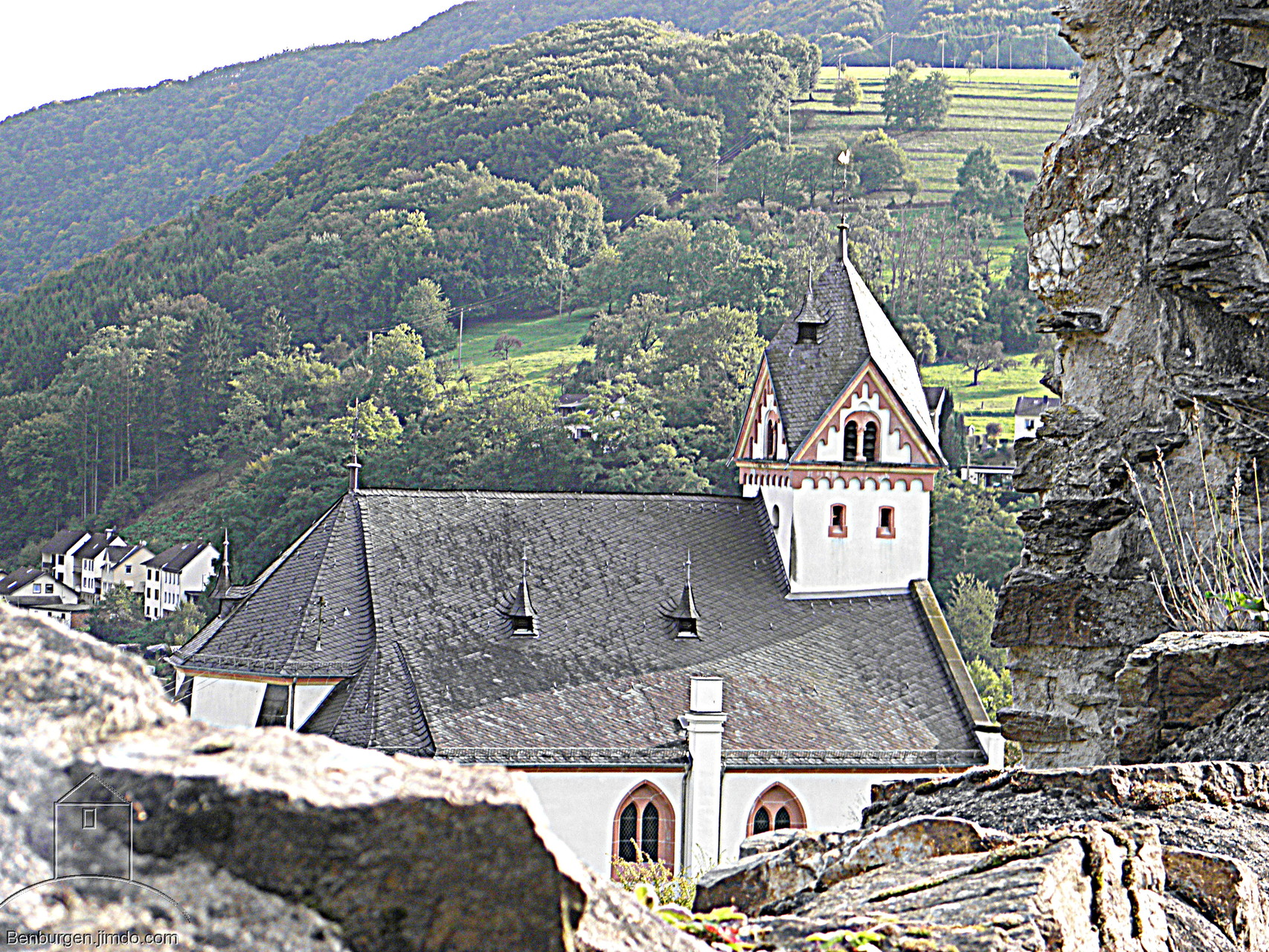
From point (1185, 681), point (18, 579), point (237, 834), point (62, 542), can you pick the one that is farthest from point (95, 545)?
point (237, 834)

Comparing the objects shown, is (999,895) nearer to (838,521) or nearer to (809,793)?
(809,793)

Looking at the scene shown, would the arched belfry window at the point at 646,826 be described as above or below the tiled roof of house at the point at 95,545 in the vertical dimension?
above

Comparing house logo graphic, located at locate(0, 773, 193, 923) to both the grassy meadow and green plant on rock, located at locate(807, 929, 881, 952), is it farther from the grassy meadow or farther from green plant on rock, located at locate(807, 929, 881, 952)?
the grassy meadow

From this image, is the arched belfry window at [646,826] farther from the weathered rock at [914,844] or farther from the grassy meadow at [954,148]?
the grassy meadow at [954,148]

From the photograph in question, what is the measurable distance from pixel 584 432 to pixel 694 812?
119ft

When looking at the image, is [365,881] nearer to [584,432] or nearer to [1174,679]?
[1174,679]

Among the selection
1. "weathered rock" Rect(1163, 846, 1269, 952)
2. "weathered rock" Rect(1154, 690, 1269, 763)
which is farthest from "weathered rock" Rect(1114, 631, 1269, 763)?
"weathered rock" Rect(1163, 846, 1269, 952)

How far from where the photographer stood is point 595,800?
2048 centimetres

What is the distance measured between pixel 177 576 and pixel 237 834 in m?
68.8

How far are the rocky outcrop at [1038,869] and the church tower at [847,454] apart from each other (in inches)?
823

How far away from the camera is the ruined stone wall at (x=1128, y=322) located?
6.38m

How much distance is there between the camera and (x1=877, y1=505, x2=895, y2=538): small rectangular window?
25.3 meters

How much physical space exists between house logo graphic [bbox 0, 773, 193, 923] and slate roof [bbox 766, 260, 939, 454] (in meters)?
23.8

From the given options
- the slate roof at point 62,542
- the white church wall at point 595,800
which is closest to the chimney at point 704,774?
the white church wall at point 595,800
